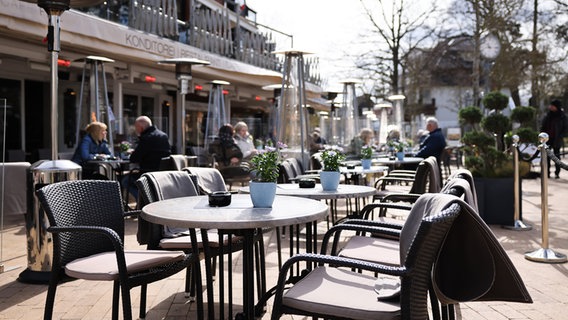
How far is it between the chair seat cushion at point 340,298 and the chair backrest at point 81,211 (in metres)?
1.19

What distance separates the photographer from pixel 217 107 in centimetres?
1331

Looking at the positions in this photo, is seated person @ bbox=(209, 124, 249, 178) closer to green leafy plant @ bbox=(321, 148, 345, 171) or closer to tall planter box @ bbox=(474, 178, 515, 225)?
tall planter box @ bbox=(474, 178, 515, 225)

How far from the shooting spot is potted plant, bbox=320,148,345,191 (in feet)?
11.9

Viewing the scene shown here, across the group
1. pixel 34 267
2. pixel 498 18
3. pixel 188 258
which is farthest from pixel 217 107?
pixel 188 258

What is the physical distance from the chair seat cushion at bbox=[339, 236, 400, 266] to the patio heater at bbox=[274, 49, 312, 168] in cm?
452

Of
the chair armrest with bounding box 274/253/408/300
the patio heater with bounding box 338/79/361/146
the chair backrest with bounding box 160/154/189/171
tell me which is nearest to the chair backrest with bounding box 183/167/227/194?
the chair armrest with bounding box 274/253/408/300

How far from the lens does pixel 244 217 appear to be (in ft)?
7.54

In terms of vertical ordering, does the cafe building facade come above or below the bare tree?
below

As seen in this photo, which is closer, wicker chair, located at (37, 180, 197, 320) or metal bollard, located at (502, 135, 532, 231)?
wicker chair, located at (37, 180, 197, 320)

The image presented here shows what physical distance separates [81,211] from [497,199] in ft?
17.3

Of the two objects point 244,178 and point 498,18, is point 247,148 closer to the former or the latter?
point 244,178

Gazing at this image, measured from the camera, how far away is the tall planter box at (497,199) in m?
6.26

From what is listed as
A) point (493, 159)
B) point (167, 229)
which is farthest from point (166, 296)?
point (493, 159)

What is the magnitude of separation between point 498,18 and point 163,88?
9.41 metres
